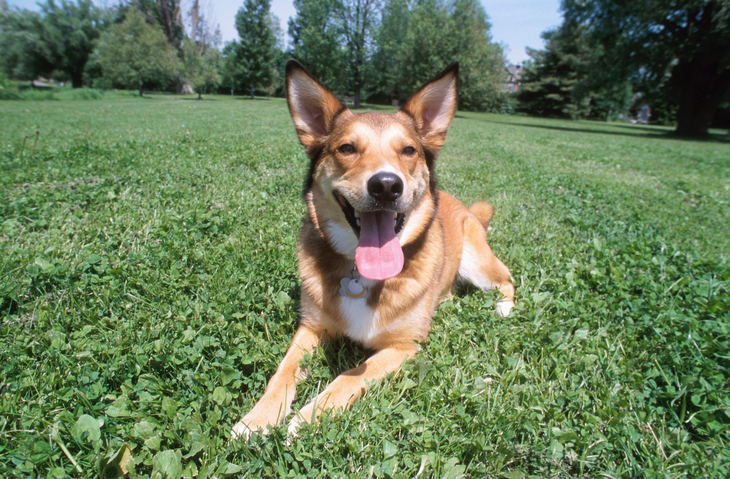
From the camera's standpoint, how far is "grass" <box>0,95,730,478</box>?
190cm

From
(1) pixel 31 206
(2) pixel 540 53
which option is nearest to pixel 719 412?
(1) pixel 31 206

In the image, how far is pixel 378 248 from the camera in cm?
276

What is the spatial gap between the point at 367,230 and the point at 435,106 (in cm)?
146

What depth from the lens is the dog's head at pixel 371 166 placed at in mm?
2654

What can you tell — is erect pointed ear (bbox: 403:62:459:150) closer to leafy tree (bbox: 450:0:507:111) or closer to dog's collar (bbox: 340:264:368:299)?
dog's collar (bbox: 340:264:368:299)

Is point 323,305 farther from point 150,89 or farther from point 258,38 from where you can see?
point 150,89

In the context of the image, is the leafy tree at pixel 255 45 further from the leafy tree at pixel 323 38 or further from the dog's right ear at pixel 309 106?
the dog's right ear at pixel 309 106

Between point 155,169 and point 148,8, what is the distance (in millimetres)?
69686

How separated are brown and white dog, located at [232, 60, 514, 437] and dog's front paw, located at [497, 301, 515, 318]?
693mm

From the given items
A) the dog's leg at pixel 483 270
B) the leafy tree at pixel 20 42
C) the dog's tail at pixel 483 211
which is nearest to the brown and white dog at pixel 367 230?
the dog's leg at pixel 483 270

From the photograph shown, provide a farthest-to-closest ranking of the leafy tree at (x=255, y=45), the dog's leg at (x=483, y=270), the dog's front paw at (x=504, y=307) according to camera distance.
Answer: the leafy tree at (x=255, y=45) → the dog's leg at (x=483, y=270) → the dog's front paw at (x=504, y=307)

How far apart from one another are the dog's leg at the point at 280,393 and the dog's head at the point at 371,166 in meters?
0.72

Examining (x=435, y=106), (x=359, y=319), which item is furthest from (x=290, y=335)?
(x=435, y=106)

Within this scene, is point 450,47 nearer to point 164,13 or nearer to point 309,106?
point 309,106
